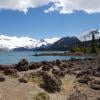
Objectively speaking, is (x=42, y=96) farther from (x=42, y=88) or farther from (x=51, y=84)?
(x=51, y=84)

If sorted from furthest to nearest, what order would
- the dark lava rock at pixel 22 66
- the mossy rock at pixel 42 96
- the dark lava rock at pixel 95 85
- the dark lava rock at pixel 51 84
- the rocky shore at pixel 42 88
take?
the dark lava rock at pixel 22 66 → the dark lava rock at pixel 95 85 → the dark lava rock at pixel 51 84 → the rocky shore at pixel 42 88 → the mossy rock at pixel 42 96

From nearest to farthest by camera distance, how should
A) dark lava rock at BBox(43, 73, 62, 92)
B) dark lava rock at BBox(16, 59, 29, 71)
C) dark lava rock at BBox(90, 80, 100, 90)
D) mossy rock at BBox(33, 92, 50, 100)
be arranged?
mossy rock at BBox(33, 92, 50, 100) → dark lava rock at BBox(43, 73, 62, 92) → dark lava rock at BBox(90, 80, 100, 90) → dark lava rock at BBox(16, 59, 29, 71)

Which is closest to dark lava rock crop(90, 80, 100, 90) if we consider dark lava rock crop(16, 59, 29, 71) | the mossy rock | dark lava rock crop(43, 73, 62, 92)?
dark lava rock crop(43, 73, 62, 92)

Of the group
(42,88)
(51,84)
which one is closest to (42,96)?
(42,88)

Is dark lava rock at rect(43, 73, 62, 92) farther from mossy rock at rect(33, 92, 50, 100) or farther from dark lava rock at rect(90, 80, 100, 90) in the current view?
dark lava rock at rect(90, 80, 100, 90)

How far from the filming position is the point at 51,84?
77.3ft

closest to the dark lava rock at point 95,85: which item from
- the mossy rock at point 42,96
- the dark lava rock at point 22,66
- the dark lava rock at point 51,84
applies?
the dark lava rock at point 51,84

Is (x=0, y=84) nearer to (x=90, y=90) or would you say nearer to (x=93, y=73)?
(x=90, y=90)

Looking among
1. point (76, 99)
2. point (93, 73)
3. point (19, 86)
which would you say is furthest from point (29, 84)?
point (93, 73)

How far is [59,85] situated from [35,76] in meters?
2.57

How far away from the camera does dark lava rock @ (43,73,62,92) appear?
76.9 ft

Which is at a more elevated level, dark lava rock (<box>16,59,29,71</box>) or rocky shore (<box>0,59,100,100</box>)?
dark lava rock (<box>16,59,29,71</box>)

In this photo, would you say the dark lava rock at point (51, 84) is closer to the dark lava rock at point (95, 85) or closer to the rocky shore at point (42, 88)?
the rocky shore at point (42, 88)

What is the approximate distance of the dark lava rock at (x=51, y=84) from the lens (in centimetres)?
2344
